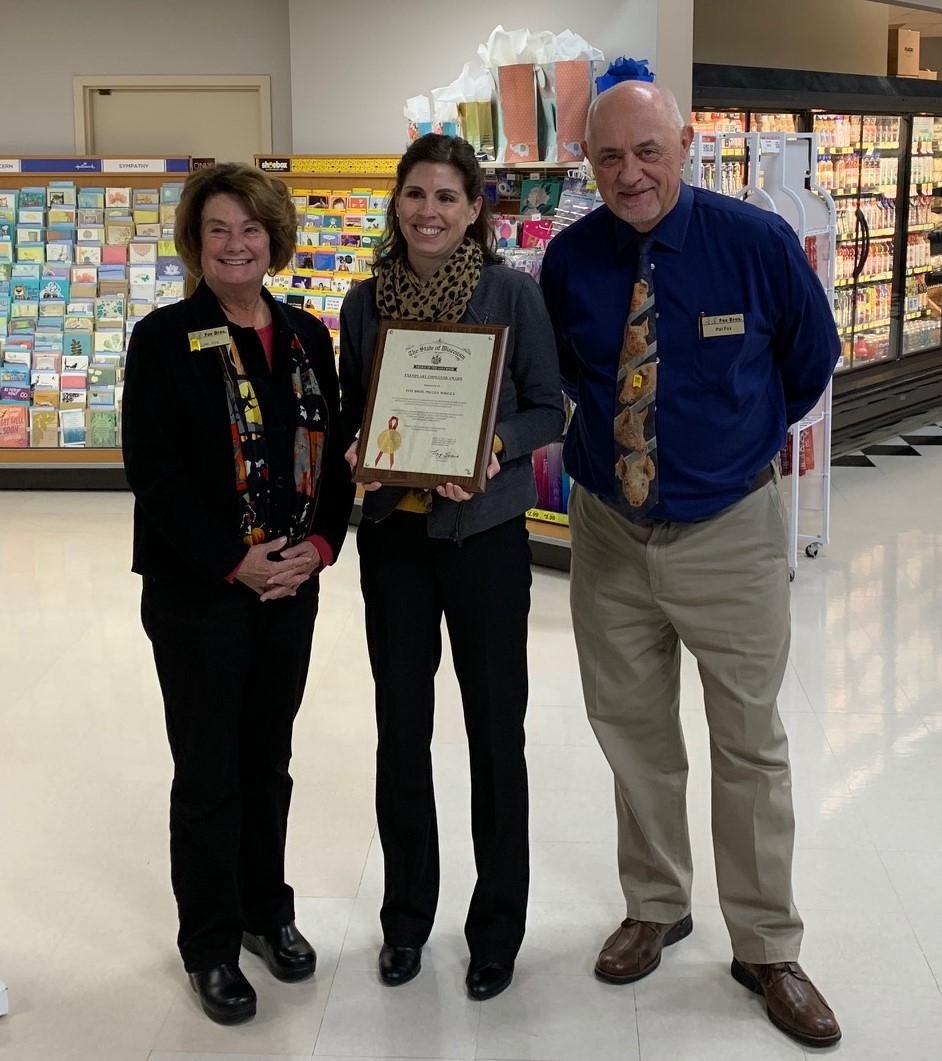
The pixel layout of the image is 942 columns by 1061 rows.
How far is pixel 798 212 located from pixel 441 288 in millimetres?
3476

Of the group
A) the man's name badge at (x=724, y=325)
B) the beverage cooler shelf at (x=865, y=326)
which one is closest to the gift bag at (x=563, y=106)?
the man's name badge at (x=724, y=325)

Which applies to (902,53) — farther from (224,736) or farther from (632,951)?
(224,736)

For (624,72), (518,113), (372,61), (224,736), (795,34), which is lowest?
(224,736)

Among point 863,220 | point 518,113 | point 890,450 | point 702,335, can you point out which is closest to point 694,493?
point 702,335

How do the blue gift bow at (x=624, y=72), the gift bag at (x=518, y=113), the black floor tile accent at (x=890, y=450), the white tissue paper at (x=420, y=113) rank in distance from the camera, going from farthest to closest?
the black floor tile accent at (x=890, y=450) < the white tissue paper at (x=420, y=113) < the gift bag at (x=518, y=113) < the blue gift bow at (x=624, y=72)

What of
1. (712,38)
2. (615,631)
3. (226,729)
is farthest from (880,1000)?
(712,38)

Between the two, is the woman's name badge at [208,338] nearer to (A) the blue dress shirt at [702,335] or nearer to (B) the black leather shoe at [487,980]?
(A) the blue dress shirt at [702,335]

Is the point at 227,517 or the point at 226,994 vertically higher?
the point at 227,517

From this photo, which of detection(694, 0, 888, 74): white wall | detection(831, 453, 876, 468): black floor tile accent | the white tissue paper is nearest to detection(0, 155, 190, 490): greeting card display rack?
the white tissue paper

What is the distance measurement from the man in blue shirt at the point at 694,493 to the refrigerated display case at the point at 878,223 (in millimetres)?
5312

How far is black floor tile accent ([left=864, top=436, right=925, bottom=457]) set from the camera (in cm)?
872

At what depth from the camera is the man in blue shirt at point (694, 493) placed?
252cm

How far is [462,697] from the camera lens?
275cm

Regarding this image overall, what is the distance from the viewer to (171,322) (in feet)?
8.23
